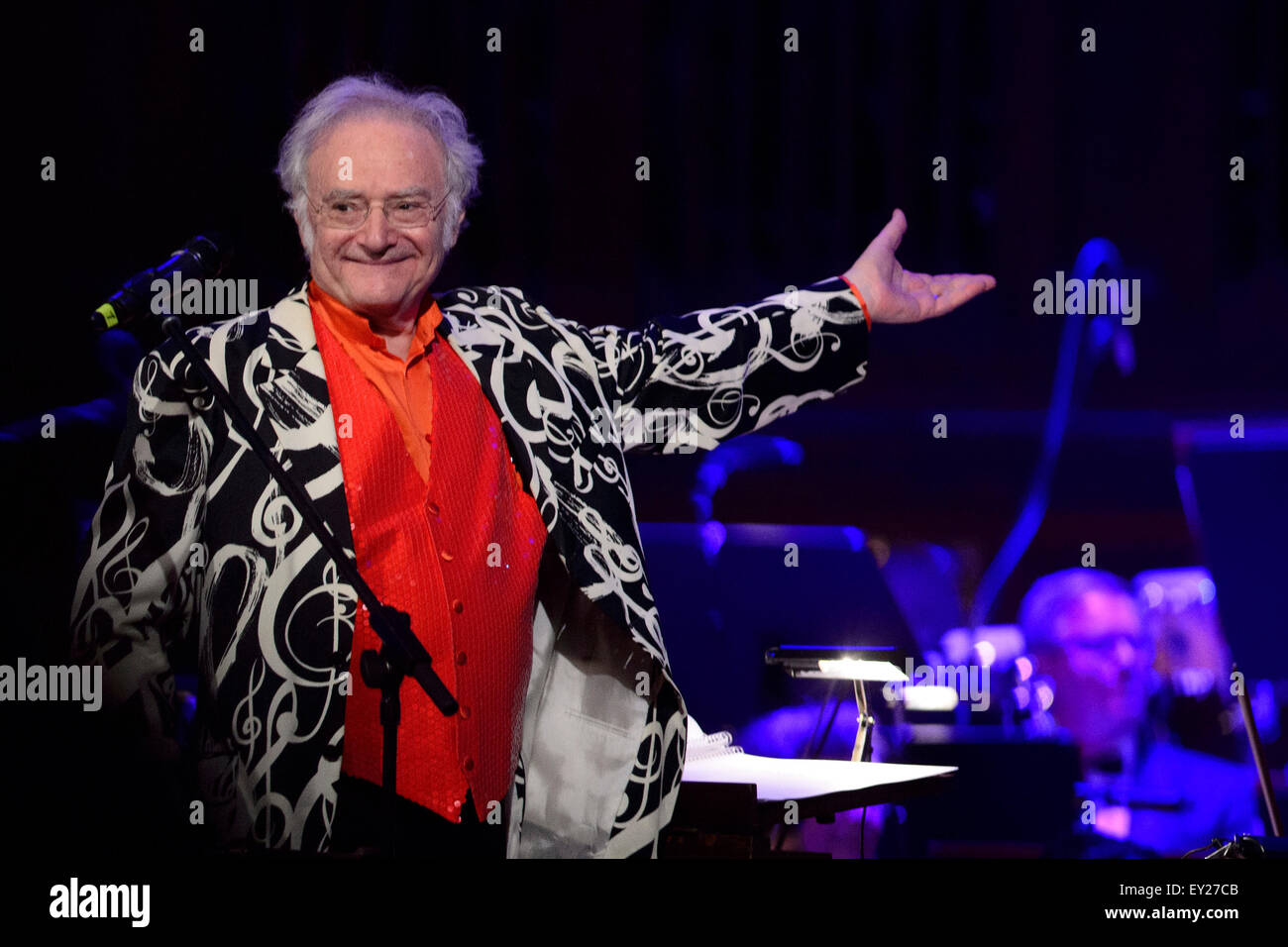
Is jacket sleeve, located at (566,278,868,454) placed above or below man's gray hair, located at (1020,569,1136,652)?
above

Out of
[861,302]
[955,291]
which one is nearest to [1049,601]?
[955,291]

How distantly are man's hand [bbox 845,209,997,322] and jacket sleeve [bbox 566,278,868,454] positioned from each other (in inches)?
1.6

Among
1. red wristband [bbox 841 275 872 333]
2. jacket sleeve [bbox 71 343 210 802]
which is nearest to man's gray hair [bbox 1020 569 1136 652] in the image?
red wristband [bbox 841 275 872 333]

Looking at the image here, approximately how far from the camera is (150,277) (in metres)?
1.74

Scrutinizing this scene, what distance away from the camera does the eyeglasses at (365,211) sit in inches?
77.7

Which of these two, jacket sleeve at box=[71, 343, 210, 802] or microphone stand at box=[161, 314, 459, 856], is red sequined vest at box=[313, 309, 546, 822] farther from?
jacket sleeve at box=[71, 343, 210, 802]

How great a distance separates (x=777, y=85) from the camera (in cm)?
316

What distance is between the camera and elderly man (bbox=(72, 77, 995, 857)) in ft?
5.95

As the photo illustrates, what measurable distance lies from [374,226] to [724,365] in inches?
23.6

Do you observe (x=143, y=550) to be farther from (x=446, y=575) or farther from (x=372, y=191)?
(x=372, y=191)

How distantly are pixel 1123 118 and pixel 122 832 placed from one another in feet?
9.64

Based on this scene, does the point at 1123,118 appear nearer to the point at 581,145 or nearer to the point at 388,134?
the point at 581,145

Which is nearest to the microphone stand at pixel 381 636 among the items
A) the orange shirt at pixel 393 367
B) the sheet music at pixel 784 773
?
the orange shirt at pixel 393 367
